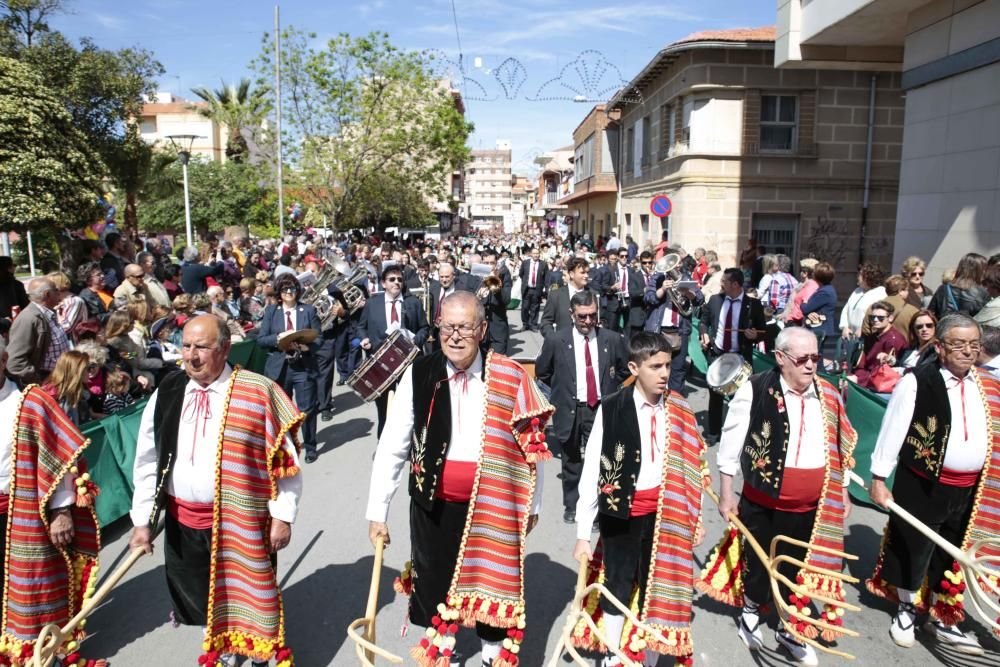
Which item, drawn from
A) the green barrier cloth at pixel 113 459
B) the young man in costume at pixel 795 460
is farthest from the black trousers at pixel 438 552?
the green barrier cloth at pixel 113 459

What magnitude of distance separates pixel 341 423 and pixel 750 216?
1446cm

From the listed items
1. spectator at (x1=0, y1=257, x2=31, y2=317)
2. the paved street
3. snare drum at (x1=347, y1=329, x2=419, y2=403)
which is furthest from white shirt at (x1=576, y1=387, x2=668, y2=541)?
spectator at (x1=0, y1=257, x2=31, y2=317)

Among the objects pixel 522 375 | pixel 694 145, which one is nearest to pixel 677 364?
pixel 522 375

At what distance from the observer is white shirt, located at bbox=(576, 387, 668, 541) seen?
366 cm

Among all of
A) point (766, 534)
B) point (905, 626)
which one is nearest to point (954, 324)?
point (766, 534)

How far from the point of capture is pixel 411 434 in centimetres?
371

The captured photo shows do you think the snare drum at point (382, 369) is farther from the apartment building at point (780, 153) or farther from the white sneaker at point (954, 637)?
the apartment building at point (780, 153)

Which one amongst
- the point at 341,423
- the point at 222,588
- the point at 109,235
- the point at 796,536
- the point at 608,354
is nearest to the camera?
the point at 222,588

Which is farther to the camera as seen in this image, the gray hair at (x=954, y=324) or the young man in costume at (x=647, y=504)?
the gray hair at (x=954, y=324)

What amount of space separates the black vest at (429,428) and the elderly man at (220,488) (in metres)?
0.59

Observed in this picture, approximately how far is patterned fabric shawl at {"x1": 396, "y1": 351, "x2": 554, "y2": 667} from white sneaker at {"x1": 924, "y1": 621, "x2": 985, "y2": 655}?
2.66 meters

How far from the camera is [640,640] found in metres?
3.59

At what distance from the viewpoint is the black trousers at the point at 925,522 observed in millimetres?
4219

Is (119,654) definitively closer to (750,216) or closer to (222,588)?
(222,588)
